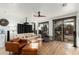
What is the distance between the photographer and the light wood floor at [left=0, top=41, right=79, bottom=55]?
2592 millimetres

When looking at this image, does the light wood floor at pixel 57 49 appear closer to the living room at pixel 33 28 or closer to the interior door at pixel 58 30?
the living room at pixel 33 28

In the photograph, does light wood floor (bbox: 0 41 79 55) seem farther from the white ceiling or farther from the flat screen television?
the white ceiling

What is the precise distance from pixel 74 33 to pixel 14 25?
1361mm

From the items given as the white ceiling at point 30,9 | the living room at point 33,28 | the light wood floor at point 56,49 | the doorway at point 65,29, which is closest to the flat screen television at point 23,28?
the living room at point 33,28

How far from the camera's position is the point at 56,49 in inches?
103

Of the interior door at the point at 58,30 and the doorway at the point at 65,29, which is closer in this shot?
the doorway at the point at 65,29

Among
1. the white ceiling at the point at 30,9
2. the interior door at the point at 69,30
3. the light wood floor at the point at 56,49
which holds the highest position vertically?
the white ceiling at the point at 30,9

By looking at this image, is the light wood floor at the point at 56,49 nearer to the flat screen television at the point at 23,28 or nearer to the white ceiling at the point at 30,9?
the flat screen television at the point at 23,28

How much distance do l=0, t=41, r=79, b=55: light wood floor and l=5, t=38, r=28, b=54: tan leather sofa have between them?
0.13 m

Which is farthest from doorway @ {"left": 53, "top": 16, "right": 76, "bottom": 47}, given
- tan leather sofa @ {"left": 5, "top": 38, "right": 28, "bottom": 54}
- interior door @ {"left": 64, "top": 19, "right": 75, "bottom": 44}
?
tan leather sofa @ {"left": 5, "top": 38, "right": 28, "bottom": 54}

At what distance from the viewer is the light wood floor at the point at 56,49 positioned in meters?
2.59

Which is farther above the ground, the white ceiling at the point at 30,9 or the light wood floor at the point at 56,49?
the white ceiling at the point at 30,9

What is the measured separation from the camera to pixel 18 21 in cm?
262

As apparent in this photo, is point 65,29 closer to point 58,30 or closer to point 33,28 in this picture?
point 58,30
